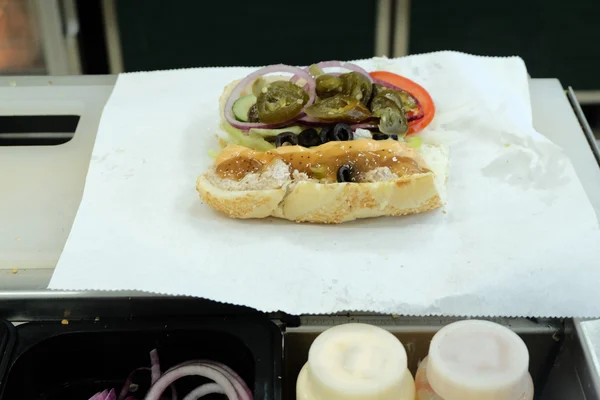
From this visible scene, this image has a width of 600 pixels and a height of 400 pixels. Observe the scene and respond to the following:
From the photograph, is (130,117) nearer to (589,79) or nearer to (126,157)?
(126,157)

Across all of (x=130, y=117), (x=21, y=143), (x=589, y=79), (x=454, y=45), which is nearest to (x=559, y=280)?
(x=130, y=117)

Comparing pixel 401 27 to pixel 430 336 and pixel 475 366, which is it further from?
pixel 475 366

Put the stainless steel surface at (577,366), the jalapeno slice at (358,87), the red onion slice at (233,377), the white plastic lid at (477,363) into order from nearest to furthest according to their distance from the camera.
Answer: the white plastic lid at (477,363)
the stainless steel surface at (577,366)
the red onion slice at (233,377)
the jalapeno slice at (358,87)

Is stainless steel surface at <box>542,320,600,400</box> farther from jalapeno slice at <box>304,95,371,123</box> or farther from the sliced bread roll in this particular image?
jalapeno slice at <box>304,95,371,123</box>

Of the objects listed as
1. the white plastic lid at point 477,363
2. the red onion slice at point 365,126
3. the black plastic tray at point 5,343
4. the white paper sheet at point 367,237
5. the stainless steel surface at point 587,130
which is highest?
the red onion slice at point 365,126

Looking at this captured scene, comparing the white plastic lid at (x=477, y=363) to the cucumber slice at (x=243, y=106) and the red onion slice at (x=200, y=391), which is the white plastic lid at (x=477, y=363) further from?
the cucumber slice at (x=243, y=106)

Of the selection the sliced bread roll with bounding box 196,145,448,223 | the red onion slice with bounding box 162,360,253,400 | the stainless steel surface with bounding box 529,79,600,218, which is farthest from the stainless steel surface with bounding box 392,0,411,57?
the red onion slice with bounding box 162,360,253,400

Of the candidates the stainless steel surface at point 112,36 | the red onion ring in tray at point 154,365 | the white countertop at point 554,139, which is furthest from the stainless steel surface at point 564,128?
the stainless steel surface at point 112,36

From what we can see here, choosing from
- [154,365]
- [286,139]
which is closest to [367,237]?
[286,139]
